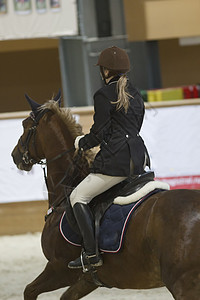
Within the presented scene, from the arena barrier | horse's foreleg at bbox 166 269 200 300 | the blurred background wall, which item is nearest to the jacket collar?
horse's foreleg at bbox 166 269 200 300

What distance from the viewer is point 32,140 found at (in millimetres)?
4770

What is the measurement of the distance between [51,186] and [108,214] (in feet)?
2.61

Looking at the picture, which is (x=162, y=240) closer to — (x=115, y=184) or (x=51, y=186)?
(x=115, y=184)

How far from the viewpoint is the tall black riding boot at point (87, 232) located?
414 cm

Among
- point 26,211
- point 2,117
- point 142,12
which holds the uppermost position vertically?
point 142,12

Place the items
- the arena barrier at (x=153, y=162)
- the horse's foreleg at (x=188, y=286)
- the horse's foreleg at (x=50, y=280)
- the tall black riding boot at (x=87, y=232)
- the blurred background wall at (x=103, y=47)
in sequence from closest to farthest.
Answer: the horse's foreleg at (x=188, y=286) → the tall black riding boot at (x=87, y=232) → the horse's foreleg at (x=50, y=280) → the arena barrier at (x=153, y=162) → the blurred background wall at (x=103, y=47)

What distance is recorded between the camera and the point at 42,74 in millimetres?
13430

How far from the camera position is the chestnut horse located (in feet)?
11.9

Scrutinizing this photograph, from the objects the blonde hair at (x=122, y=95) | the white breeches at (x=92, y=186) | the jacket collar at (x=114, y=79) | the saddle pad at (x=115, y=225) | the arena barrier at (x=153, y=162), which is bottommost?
the arena barrier at (x=153, y=162)

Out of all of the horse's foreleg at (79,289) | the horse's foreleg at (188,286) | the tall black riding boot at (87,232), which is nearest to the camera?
the horse's foreleg at (188,286)

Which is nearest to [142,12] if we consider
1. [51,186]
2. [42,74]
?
[42,74]

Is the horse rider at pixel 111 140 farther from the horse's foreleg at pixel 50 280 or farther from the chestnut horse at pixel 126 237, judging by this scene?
the horse's foreleg at pixel 50 280

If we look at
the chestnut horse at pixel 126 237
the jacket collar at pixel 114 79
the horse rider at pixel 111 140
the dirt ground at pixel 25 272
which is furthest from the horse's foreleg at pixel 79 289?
the jacket collar at pixel 114 79

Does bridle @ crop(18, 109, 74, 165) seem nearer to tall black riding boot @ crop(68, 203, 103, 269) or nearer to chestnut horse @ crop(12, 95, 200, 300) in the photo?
chestnut horse @ crop(12, 95, 200, 300)
